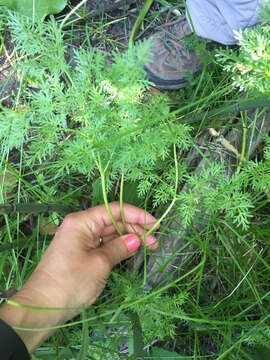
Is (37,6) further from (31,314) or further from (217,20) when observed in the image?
(31,314)

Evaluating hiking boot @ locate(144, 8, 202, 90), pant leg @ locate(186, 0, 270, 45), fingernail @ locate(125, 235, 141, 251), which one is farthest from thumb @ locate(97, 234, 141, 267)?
pant leg @ locate(186, 0, 270, 45)

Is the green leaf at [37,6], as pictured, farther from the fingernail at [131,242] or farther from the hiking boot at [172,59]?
the fingernail at [131,242]

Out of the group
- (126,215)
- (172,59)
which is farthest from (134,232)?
(172,59)

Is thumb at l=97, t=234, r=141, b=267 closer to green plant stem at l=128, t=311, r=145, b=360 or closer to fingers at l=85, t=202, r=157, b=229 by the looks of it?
fingers at l=85, t=202, r=157, b=229

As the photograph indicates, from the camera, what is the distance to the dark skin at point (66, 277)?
1.04 metres

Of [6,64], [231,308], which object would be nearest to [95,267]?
[231,308]

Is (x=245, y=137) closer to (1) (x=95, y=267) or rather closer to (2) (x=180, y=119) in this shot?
(2) (x=180, y=119)

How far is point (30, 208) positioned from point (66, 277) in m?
0.32

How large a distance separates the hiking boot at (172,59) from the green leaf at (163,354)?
1308 mm

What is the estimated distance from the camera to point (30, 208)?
4.11 ft

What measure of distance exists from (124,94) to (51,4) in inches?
46.0

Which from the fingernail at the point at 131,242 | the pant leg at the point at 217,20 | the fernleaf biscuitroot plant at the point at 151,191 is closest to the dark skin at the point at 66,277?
the fingernail at the point at 131,242

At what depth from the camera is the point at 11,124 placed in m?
1.08

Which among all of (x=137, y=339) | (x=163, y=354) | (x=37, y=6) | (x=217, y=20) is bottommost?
(x=163, y=354)
